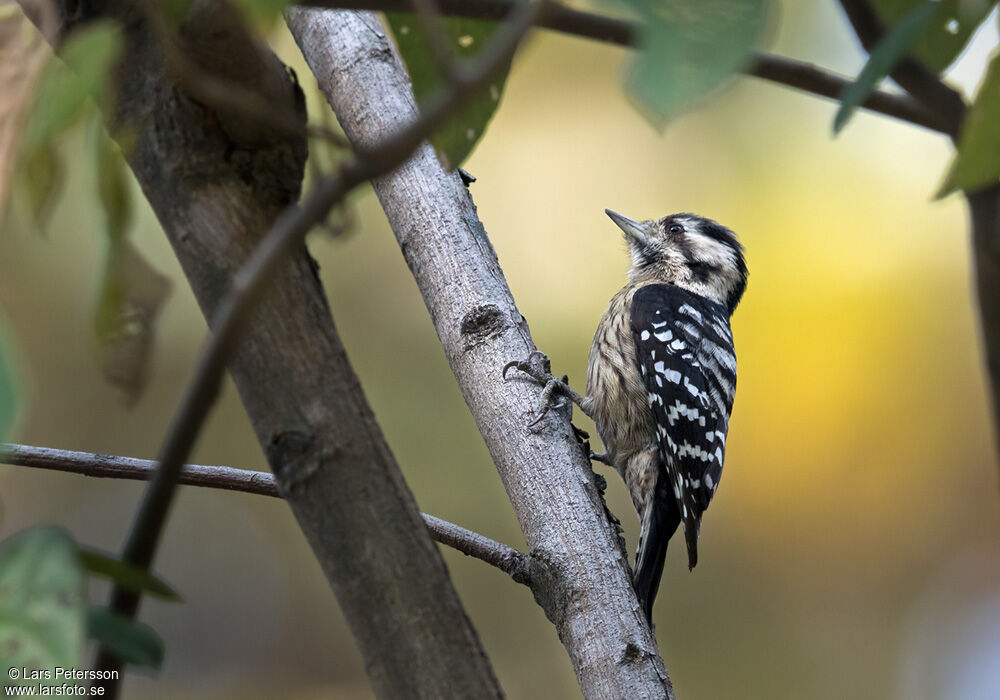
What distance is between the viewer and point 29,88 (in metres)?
0.67

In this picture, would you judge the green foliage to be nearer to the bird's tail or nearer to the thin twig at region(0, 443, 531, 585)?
the thin twig at region(0, 443, 531, 585)

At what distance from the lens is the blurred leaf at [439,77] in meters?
0.89

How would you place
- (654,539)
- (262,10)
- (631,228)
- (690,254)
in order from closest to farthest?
(262,10) < (654,539) < (690,254) < (631,228)

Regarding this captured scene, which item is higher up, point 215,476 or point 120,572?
point 215,476

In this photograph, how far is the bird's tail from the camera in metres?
2.76

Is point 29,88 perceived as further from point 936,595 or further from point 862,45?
point 936,595

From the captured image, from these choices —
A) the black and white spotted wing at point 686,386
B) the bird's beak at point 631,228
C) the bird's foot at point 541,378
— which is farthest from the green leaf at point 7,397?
the bird's beak at point 631,228

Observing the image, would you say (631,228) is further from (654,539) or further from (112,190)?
(112,190)

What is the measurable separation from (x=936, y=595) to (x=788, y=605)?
1075mm

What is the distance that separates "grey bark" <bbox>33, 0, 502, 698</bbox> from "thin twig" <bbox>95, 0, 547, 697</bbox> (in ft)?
0.48

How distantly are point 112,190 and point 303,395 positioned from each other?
8.9 inches

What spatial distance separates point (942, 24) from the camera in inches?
26.0

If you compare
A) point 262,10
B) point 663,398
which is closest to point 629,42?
point 262,10

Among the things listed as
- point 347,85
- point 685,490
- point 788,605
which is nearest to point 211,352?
point 347,85
